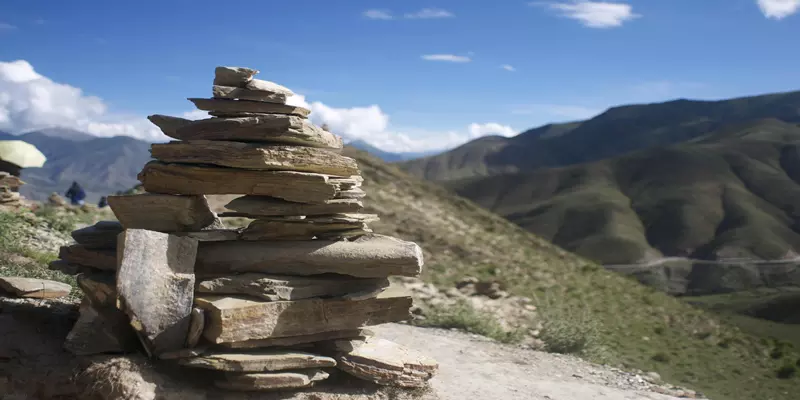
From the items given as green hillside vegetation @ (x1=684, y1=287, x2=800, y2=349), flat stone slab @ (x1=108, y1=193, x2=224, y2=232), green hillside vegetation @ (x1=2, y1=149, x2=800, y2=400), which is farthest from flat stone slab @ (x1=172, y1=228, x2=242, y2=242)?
green hillside vegetation @ (x1=684, y1=287, x2=800, y2=349)

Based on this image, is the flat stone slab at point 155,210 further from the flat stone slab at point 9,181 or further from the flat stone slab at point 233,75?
the flat stone slab at point 9,181

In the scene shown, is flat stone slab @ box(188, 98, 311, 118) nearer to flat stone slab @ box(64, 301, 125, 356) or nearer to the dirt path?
flat stone slab @ box(64, 301, 125, 356)

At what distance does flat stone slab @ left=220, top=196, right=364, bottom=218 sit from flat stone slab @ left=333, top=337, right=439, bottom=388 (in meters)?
1.97

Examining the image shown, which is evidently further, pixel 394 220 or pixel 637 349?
pixel 394 220

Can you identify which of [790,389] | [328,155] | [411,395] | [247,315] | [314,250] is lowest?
[790,389]

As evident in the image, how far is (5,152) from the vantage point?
2022 cm

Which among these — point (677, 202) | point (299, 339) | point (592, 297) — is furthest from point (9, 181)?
point (677, 202)

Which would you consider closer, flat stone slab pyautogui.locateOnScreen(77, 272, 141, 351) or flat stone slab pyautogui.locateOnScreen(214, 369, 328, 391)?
flat stone slab pyautogui.locateOnScreen(214, 369, 328, 391)

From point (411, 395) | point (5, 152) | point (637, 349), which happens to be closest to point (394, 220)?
point (637, 349)

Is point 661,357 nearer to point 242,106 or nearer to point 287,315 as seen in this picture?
point 287,315

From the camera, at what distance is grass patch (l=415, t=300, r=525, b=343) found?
1697 cm

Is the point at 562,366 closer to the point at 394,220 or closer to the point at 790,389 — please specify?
the point at 790,389

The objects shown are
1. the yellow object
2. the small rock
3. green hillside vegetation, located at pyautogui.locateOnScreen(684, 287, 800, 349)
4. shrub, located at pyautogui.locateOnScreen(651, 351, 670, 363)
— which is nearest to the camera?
the small rock

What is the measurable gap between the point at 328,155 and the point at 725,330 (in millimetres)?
18536
